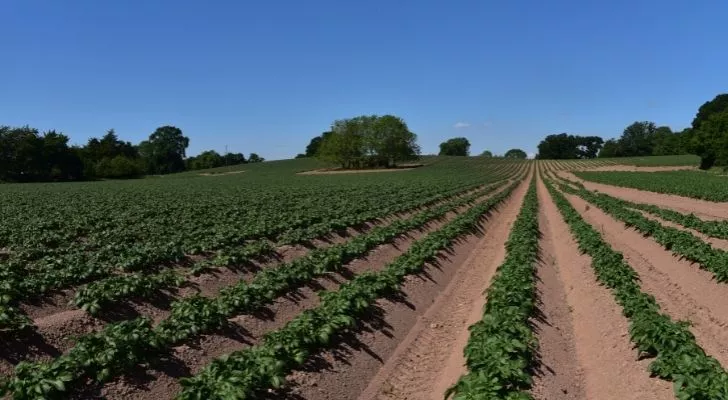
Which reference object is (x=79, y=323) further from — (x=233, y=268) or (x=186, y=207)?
(x=186, y=207)

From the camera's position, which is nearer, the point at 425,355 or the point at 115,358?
the point at 115,358

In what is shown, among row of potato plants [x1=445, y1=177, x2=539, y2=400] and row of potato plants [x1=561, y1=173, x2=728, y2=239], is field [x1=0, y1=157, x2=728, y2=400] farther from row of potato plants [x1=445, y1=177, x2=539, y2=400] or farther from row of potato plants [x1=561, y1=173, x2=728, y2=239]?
row of potato plants [x1=561, y1=173, x2=728, y2=239]

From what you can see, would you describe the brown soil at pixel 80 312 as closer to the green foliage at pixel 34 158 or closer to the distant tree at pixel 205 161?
the green foliage at pixel 34 158

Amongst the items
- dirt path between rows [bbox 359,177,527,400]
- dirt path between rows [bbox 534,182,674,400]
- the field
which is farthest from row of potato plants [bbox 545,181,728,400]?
dirt path between rows [bbox 359,177,527,400]

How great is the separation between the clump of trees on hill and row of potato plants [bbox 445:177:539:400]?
104 m

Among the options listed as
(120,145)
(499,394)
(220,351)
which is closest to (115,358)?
(220,351)

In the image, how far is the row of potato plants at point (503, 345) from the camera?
6.31 metres

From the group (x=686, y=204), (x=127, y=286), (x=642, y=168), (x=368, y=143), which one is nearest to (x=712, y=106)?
(x=642, y=168)

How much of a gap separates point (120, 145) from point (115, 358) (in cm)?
15005

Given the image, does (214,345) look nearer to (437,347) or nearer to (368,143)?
(437,347)

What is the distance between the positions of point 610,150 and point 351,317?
205 metres

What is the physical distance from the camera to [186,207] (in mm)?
27797

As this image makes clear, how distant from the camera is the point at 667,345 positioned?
25.6ft

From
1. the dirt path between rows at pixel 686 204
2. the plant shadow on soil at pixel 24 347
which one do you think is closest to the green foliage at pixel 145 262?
the plant shadow on soil at pixel 24 347
